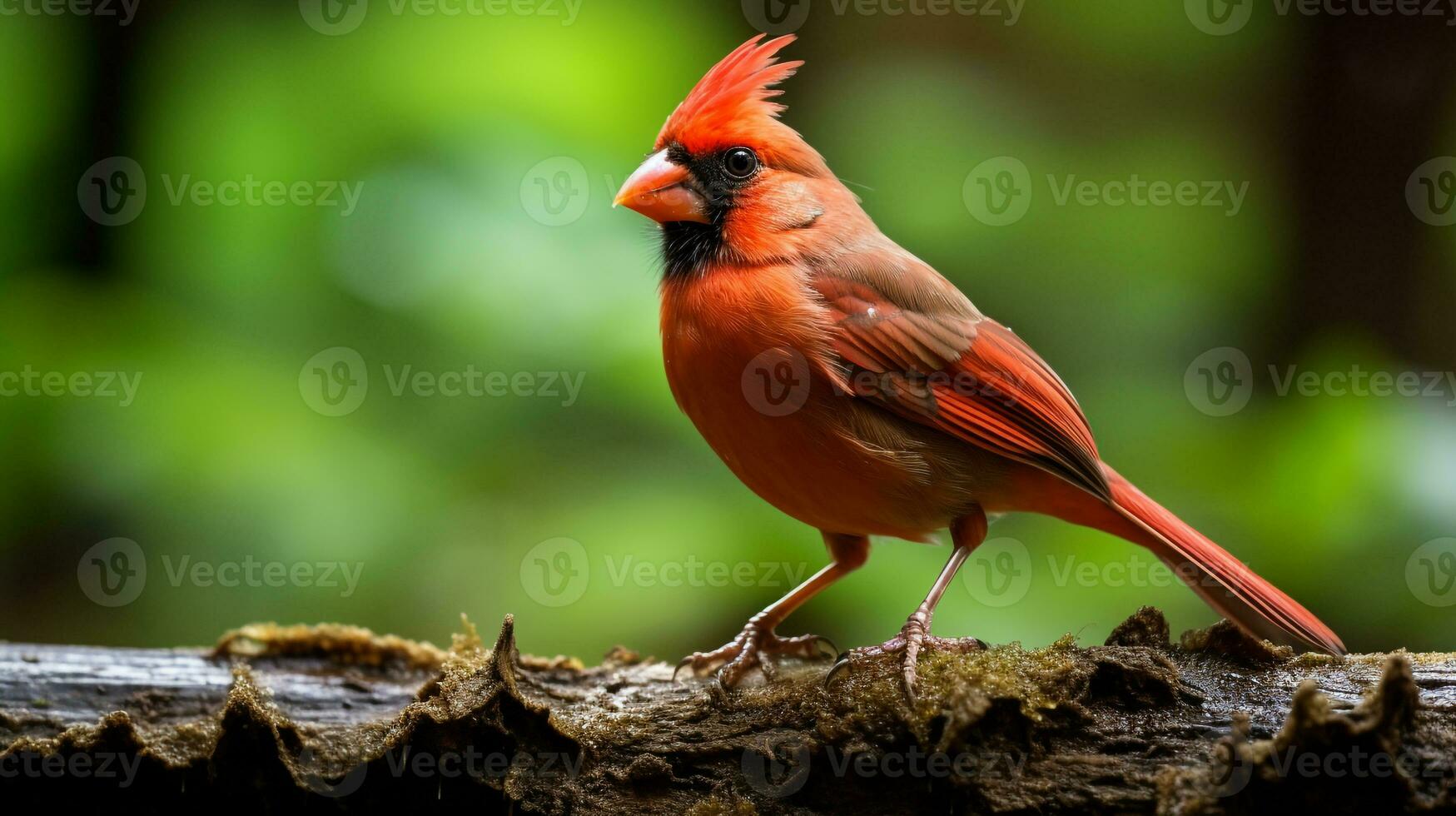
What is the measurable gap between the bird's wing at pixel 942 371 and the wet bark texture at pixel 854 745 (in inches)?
21.2

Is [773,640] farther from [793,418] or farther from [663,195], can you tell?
[663,195]

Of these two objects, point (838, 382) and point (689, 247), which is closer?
point (838, 382)

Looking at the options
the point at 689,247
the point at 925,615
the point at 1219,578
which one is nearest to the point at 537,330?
the point at 689,247

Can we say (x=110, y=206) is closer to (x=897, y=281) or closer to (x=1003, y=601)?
(x=897, y=281)

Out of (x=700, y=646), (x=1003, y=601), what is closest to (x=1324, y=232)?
(x=1003, y=601)

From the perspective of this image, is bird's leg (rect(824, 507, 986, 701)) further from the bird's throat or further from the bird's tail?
the bird's throat

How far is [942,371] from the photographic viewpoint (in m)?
2.92

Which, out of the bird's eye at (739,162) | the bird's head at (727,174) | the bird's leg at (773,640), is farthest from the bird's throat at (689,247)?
the bird's leg at (773,640)

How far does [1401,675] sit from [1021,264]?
3.09 metres

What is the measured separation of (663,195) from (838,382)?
77cm

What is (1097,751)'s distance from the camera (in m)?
2.24

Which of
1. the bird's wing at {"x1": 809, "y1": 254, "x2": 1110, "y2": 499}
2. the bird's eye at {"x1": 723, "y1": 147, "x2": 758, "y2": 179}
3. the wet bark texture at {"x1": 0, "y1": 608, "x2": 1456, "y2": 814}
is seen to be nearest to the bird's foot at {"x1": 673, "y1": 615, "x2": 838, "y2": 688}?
the wet bark texture at {"x1": 0, "y1": 608, "x2": 1456, "y2": 814}

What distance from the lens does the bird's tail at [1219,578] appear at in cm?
271

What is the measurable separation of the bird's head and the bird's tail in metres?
1.18
